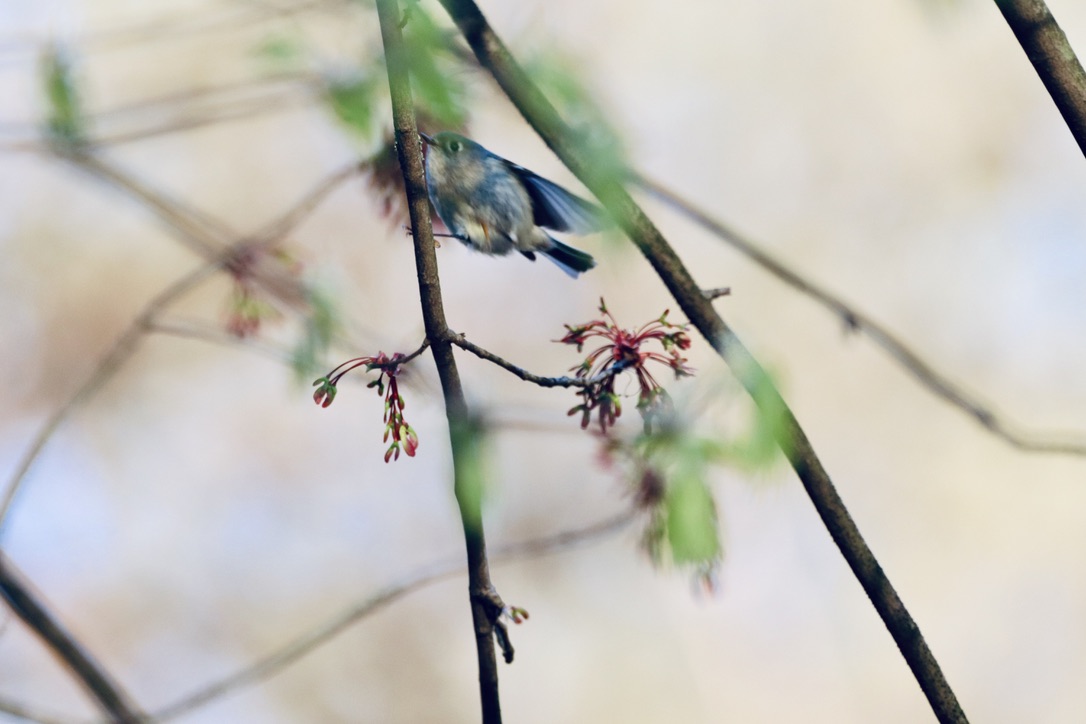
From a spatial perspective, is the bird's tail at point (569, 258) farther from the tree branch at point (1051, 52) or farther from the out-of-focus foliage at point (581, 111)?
the tree branch at point (1051, 52)

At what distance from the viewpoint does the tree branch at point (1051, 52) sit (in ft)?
2.17

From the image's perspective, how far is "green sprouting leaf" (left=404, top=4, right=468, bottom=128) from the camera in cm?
67

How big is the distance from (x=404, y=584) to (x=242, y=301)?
22.6 inches

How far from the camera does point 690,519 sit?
69 cm

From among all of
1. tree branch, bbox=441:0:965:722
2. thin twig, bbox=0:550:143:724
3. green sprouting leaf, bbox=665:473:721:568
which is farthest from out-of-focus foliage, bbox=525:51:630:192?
thin twig, bbox=0:550:143:724

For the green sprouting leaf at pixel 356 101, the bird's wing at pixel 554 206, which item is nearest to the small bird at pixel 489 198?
the bird's wing at pixel 554 206

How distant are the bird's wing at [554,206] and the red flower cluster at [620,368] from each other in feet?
0.39

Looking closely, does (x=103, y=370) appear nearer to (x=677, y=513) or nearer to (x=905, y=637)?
(x=677, y=513)

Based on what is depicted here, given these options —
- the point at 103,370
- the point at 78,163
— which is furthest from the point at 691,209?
the point at 78,163

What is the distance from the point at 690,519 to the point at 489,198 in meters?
0.53

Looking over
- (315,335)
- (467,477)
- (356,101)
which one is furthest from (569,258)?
(467,477)

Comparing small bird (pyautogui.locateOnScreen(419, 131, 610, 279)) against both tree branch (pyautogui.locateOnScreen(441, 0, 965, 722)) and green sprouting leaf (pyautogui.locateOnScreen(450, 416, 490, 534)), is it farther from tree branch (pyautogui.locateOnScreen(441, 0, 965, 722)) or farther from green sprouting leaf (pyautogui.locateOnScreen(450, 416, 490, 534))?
green sprouting leaf (pyautogui.locateOnScreen(450, 416, 490, 534))

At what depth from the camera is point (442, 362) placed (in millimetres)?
645

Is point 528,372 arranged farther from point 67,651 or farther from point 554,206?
point 67,651
